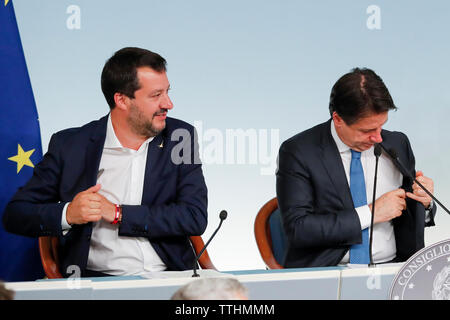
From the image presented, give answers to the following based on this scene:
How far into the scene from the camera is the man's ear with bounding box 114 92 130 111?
9.05 feet

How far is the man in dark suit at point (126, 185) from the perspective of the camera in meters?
2.56

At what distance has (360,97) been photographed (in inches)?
104

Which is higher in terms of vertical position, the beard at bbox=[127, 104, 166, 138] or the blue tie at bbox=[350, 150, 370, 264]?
the beard at bbox=[127, 104, 166, 138]

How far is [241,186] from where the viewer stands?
13.5 ft

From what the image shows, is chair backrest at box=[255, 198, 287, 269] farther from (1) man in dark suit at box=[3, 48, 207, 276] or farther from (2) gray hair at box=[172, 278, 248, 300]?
(2) gray hair at box=[172, 278, 248, 300]

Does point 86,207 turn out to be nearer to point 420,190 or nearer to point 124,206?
point 124,206

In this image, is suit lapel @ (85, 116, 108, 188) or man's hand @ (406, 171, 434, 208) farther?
suit lapel @ (85, 116, 108, 188)

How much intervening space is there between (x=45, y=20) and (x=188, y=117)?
956 millimetres

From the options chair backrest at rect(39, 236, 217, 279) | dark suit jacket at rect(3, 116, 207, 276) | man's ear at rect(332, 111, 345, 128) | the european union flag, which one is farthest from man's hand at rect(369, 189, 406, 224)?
the european union flag

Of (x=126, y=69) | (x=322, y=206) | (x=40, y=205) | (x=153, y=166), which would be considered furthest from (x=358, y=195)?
(x=40, y=205)

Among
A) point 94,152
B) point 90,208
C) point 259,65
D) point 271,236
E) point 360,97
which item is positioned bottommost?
point 271,236

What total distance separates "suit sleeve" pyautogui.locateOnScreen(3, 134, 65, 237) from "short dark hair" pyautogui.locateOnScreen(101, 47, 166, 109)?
306 mm

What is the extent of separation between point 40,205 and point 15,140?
0.57m
